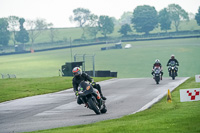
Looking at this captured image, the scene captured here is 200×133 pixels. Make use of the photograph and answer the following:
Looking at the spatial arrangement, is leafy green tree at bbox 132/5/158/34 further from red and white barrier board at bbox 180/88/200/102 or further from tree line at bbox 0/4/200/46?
red and white barrier board at bbox 180/88/200/102

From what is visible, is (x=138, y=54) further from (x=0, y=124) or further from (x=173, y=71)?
(x=0, y=124)

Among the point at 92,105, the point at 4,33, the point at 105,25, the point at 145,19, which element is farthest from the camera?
the point at 105,25

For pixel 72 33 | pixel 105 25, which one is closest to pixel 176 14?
pixel 105 25

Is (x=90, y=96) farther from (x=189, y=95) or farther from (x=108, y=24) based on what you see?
(x=108, y=24)

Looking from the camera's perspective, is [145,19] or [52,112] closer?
[52,112]

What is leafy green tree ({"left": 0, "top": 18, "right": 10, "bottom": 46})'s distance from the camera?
153 m

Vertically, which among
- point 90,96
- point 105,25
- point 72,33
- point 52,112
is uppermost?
point 105,25

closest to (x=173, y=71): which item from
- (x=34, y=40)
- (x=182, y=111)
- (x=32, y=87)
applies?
(x=32, y=87)

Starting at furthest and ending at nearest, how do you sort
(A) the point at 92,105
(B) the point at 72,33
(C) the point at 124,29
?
(B) the point at 72,33, (C) the point at 124,29, (A) the point at 92,105

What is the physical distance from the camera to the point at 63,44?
138 meters

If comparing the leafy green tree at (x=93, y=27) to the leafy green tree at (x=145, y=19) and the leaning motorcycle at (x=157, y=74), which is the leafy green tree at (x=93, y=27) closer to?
the leafy green tree at (x=145, y=19)

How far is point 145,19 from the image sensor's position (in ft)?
579

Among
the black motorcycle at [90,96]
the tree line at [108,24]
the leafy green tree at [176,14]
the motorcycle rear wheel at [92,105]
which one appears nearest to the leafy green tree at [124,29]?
the tree line at [108,24]

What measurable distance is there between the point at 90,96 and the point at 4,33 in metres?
146
